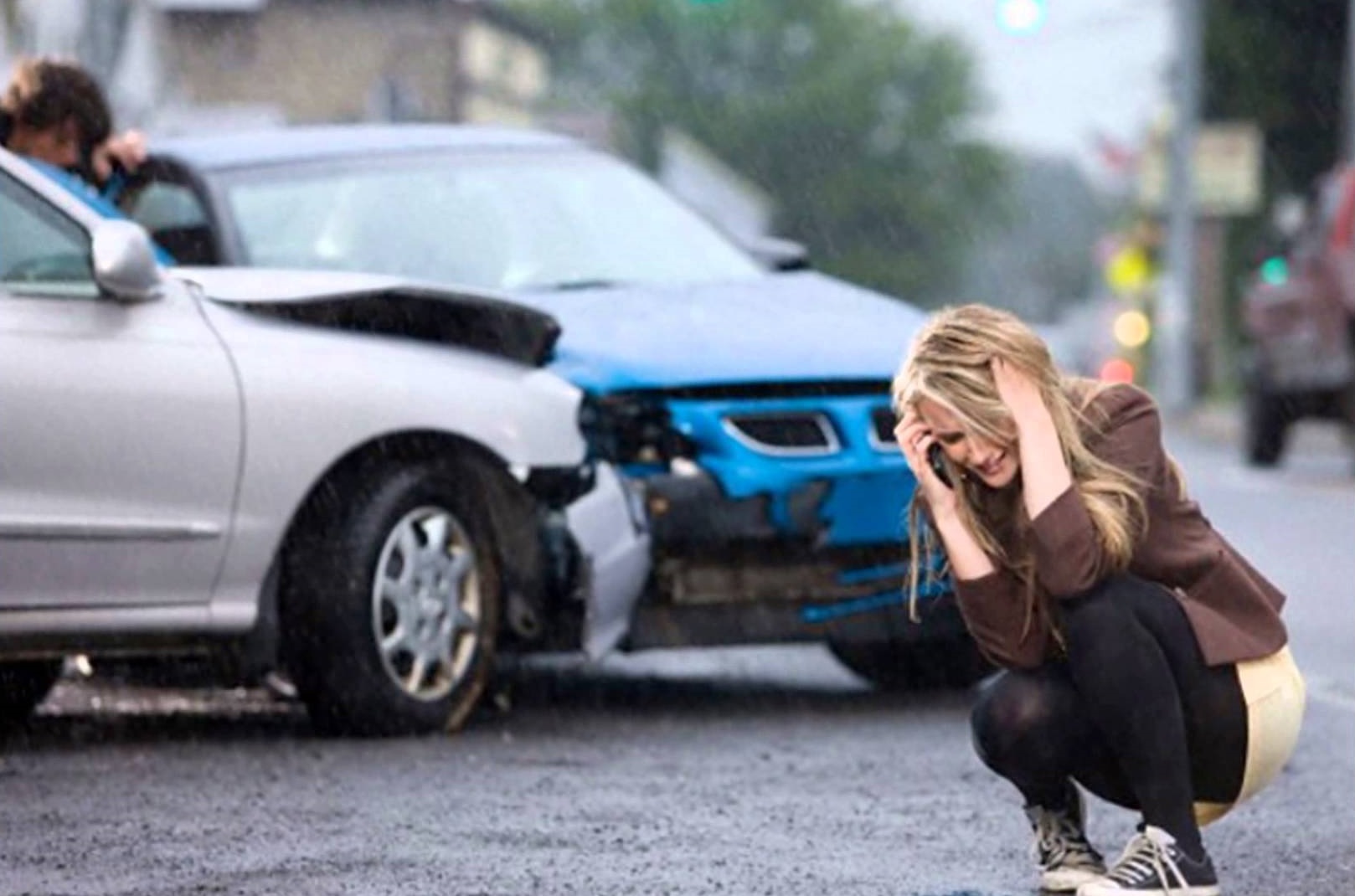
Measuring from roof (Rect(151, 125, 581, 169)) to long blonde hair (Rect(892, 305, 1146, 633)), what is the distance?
4972mm

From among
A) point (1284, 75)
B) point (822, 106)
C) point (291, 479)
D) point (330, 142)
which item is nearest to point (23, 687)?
point (291, 479)

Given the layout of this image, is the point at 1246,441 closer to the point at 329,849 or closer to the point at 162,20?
the point at 329,849

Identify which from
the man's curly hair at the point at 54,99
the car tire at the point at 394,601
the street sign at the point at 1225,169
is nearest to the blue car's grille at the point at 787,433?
the car tire at the point at 394,601

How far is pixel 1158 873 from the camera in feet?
18.9

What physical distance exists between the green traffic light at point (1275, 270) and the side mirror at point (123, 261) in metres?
16.3

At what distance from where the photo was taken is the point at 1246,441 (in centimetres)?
2670

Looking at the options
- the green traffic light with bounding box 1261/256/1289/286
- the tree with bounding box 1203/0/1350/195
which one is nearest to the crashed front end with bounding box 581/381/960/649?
the green traffic light with bounding box 1261/256/1289/286

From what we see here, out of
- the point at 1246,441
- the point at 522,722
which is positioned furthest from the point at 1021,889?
the point at 1246,441

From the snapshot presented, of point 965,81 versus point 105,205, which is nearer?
point 105,205

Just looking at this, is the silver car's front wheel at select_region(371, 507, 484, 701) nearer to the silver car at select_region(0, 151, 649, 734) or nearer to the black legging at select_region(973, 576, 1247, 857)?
the silver car at select_region(0, 151, 649, 734)

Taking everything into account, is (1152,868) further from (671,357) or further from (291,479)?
(671,357)

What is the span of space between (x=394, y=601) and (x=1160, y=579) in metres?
3.28

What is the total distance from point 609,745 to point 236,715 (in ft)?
4.53

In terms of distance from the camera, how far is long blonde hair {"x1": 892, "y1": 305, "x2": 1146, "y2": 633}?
18.8 ft
